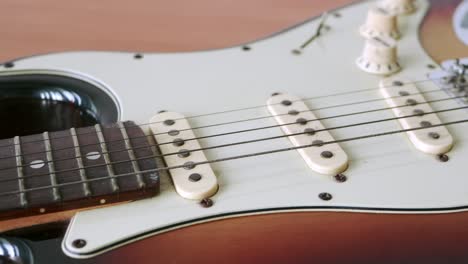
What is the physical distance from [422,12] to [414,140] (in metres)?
0.30

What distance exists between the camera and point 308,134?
25.6 inches

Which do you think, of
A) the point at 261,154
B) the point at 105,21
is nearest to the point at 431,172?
the point at 261,154

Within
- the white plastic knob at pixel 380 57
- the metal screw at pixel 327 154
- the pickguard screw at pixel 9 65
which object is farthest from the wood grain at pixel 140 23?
the metal screw at pixel 327 154

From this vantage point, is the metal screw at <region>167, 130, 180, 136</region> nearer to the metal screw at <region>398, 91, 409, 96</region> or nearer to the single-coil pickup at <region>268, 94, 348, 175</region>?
the single-coil pickup at <region>268, 94, 348, 175</region>

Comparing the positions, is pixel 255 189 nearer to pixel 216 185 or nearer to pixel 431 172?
pixel 216 185

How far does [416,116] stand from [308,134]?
0.41 feet

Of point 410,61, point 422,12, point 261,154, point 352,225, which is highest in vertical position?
point 422,12

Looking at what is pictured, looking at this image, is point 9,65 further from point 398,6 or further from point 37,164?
point 398,6

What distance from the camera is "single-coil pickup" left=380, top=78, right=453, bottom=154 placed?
2.13ft

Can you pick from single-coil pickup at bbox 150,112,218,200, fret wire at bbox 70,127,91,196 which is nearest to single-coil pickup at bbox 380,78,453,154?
single-coil pickup at bbox 150,112,218,200

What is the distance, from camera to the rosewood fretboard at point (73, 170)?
542mm

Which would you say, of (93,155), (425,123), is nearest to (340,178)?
(425,123)

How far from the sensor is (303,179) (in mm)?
608

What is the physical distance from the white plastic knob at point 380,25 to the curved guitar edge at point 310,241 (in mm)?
314
